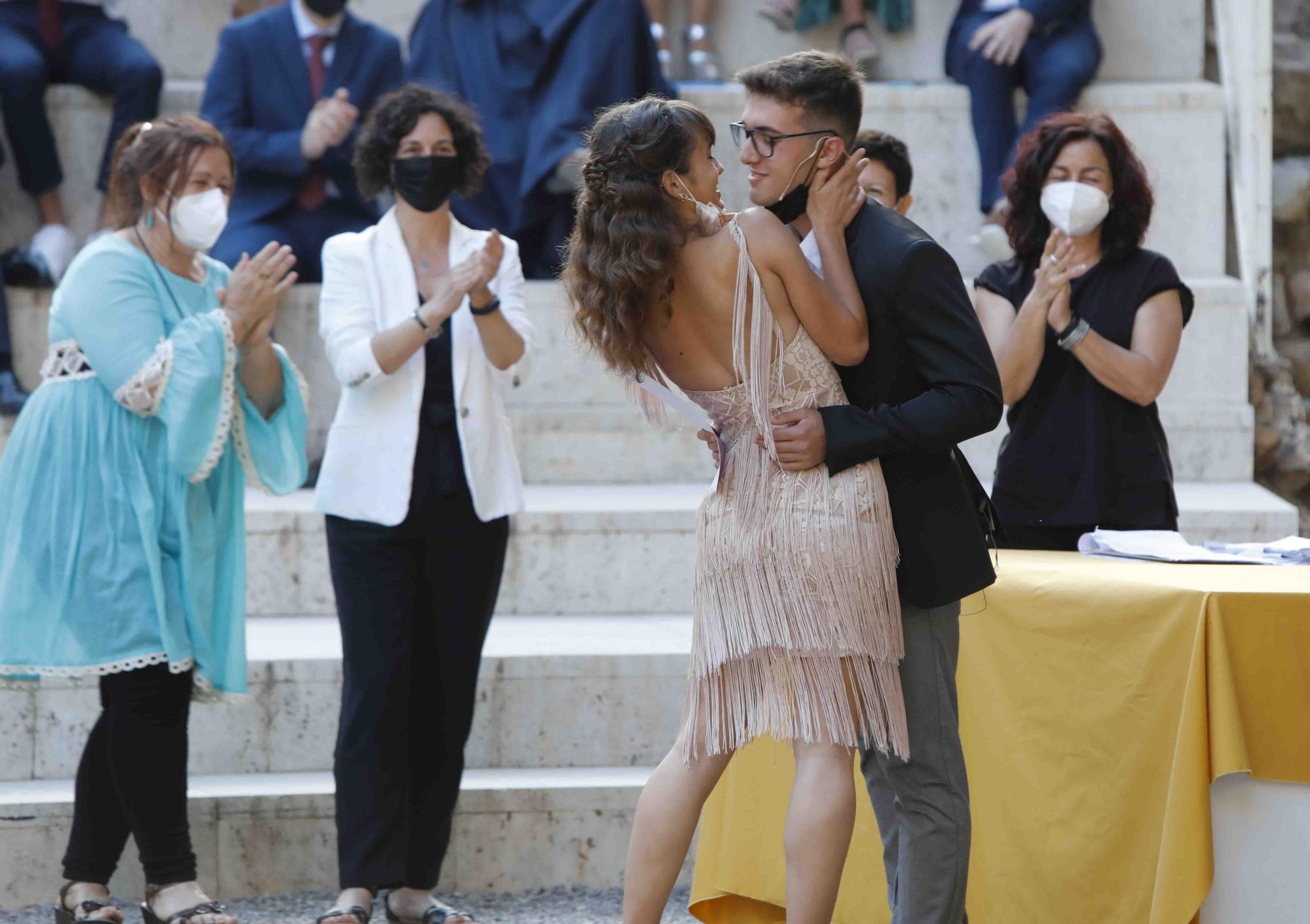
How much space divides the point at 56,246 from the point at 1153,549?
14.7 feet

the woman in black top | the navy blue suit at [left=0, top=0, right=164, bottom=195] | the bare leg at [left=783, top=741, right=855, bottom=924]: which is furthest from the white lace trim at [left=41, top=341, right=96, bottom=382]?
the navy blue suit at [left=0, top=0, right=164, bottom=195]

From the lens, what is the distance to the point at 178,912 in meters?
3.05

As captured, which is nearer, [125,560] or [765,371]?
[765,371]

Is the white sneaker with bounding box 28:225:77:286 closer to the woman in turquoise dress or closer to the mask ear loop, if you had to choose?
the woman in turquoise dress

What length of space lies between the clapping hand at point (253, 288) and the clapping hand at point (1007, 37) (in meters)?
3.53

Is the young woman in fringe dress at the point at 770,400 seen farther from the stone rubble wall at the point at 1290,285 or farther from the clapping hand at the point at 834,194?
the stone rubble wall at the point at 1290,285

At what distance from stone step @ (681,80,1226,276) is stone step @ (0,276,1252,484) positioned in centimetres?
41

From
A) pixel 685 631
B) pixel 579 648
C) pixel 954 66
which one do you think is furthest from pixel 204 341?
pixel 954 66

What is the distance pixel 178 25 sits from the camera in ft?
22.5

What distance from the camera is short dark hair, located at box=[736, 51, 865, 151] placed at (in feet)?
7.26

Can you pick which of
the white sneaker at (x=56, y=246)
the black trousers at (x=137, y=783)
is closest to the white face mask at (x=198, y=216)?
the black trousers at (x=137, y=783)

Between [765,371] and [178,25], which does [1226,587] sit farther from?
[178,25]

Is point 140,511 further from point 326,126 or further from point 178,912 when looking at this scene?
point 326,126

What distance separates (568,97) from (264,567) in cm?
226
